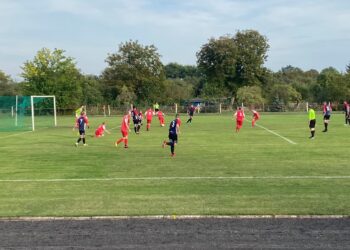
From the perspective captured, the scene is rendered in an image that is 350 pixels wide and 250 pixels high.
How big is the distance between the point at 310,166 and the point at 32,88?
2443 inches

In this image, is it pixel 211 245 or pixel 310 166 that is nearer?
pixel 211 245

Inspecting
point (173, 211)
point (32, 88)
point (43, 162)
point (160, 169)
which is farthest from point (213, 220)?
point (32, 88)

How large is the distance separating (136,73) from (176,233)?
83.2 metres

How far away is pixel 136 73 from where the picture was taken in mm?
90312

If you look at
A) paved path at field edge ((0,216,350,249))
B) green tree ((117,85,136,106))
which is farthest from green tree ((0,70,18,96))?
paved path at field edge ((0,216,350,249))

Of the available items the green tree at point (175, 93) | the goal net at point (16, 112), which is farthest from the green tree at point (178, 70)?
the goal net at point (16, 112)

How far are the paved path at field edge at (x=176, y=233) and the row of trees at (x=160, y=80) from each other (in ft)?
213

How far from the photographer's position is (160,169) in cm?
1580

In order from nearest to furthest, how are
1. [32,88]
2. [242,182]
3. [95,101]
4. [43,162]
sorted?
[242,182], [43,162], [32,88], [95,101]

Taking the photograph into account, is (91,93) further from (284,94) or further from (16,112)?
(16,112)

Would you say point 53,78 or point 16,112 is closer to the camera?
point 16,112

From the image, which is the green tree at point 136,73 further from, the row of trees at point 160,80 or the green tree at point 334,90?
the green tree at point 334,90

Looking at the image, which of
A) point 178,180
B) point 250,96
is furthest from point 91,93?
point 178,180

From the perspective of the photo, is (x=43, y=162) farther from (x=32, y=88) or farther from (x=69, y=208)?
(x=32, y=88)
